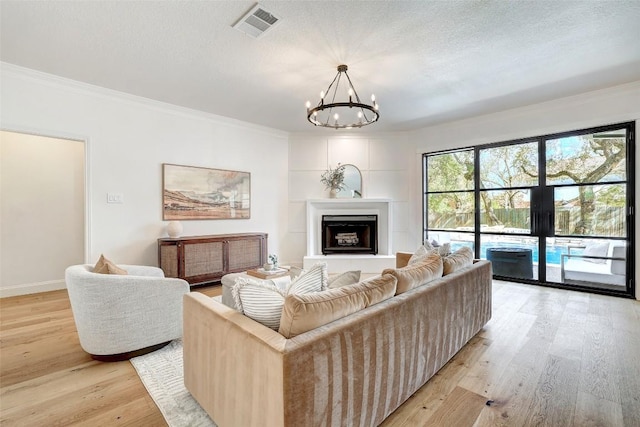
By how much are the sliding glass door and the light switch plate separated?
5.38 m

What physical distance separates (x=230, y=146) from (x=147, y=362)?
371cm

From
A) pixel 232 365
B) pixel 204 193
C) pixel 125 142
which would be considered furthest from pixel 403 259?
pixel 125 142

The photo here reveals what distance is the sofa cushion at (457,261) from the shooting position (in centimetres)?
238

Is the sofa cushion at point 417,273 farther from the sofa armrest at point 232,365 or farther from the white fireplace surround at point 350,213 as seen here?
the white fireplace surround at point 350,213

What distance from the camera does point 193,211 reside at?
15.2 ft

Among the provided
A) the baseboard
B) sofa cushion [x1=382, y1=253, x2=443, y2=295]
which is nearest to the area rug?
sofa cushion [x1=382, y1=253, x2=443, y2=295]

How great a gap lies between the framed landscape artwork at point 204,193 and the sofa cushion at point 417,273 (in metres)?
3.69

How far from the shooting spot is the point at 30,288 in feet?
13.3

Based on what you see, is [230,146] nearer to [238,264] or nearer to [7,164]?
[238,264]

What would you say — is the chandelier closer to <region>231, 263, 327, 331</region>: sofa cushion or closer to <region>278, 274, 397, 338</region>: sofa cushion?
<region>278, 274, 397, 338</region>: sofa cushion

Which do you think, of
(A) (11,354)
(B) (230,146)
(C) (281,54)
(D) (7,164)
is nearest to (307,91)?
(C) (281,54)

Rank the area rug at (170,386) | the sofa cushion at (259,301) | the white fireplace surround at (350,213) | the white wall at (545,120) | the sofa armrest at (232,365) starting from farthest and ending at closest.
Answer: the white fireplace surround at (350,213)
the white wall at (545,120)
the area rug at (170,386)
the sofa cushion at (259,301)
the sofa armrest at (232,365)

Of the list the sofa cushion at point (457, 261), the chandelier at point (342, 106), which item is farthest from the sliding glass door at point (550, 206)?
the sofa cushion at point (457, 261)

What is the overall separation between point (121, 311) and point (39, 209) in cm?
342
